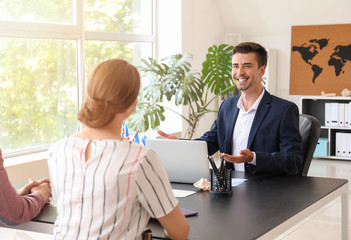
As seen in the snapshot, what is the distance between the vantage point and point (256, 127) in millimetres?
3068

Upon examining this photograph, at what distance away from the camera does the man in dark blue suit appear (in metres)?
Answer: 2.82

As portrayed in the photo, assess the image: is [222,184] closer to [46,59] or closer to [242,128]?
[242,128]

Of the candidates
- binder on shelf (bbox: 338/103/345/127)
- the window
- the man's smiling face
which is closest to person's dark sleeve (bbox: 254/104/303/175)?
the man's smiling face

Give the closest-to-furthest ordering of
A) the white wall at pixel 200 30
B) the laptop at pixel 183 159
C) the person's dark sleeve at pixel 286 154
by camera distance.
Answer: the laptop at pixel 183 159, the person's dark sleeve at pixel 286 154, the white wall at pixel 200 30

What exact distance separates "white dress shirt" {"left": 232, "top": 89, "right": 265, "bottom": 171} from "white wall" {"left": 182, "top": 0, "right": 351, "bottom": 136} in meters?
3.61

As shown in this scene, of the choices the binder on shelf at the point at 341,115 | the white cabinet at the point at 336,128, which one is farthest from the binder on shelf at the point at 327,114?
the binder on shelf at the point at 341,115

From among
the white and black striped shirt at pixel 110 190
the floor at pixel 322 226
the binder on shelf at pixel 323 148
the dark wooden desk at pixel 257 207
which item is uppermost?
the white and black striped shirt at pixel 110 190

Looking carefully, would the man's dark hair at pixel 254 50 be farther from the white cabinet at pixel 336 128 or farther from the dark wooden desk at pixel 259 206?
the white cabinet at pixel 336 128

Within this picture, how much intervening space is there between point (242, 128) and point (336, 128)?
4485mm

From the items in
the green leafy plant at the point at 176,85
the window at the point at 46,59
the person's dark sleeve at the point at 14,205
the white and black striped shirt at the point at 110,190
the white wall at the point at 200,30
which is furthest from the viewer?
the white wall at the point at 200,30

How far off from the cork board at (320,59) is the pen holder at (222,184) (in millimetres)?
5564

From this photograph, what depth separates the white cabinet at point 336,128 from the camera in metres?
7.26

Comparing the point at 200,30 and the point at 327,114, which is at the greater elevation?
the point at 200,30

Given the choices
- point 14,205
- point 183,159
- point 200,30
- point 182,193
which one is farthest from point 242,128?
point 200,30
